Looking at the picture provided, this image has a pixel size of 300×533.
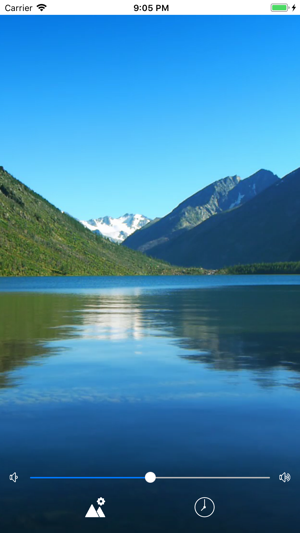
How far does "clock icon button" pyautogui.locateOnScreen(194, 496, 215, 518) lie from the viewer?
10867 millimetres

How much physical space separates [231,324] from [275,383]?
31412 millimetres

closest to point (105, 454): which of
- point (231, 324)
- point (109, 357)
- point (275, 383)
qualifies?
point (275, 383)

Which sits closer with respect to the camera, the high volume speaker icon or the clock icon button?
the clock icon button

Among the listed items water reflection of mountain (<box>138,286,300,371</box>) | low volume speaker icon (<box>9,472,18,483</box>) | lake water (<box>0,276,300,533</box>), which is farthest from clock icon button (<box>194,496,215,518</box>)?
water reflection of mountain (<box>138,286,300,371</box>)

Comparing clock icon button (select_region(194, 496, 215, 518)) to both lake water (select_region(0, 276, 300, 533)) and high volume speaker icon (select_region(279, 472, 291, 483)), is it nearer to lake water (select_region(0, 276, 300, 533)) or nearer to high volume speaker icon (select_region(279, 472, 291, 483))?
lake water (select_region(0, 276, 300, 533))

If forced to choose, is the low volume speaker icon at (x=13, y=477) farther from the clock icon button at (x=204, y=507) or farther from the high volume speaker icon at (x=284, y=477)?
the high volume speaker icon at (x=284, y=477)

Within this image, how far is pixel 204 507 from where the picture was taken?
11.1 meters

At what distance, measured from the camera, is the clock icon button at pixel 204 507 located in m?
10.9

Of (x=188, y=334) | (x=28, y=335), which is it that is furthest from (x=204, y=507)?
(x=188, y=334)
